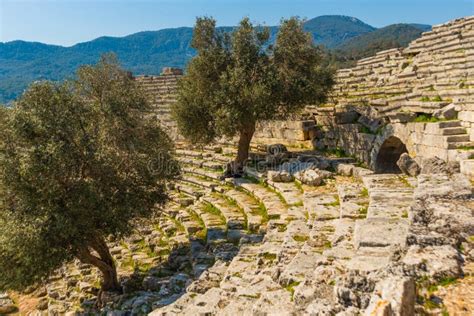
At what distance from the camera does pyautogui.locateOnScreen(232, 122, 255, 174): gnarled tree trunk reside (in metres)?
17.9

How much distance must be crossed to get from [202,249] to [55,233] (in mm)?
4243

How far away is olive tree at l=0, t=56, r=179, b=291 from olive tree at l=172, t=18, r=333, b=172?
4.70 m

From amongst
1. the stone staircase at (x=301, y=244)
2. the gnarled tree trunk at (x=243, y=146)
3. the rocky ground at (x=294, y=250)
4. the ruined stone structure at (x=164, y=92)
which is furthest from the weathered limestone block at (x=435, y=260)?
the ruined stone structure at (x=164, y=92)

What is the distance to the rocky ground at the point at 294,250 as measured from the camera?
13.7 ft

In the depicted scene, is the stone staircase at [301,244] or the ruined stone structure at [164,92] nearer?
the stone staircase at [301,244]

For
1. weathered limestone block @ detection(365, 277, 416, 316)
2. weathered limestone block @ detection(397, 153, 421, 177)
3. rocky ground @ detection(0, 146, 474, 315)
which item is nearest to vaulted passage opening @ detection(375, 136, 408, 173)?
rocky ground @ detection(0, 146, 474, 315)

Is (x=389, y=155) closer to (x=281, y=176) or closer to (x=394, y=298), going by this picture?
(x=281, y=176)

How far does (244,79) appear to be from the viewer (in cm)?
1655

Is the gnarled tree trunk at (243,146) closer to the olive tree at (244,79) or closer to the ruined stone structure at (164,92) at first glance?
the olive tree at (244,79)

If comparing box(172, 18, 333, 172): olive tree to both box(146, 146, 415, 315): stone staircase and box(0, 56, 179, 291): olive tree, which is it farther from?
box(0, 56, 179, 291): olive tree

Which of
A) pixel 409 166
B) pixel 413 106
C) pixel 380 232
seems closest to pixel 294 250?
pixel 380 232

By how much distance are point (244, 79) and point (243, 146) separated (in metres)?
3.39

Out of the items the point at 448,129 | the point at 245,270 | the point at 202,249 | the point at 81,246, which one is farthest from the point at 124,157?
the point at 448,129

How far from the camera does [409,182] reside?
10.0m
